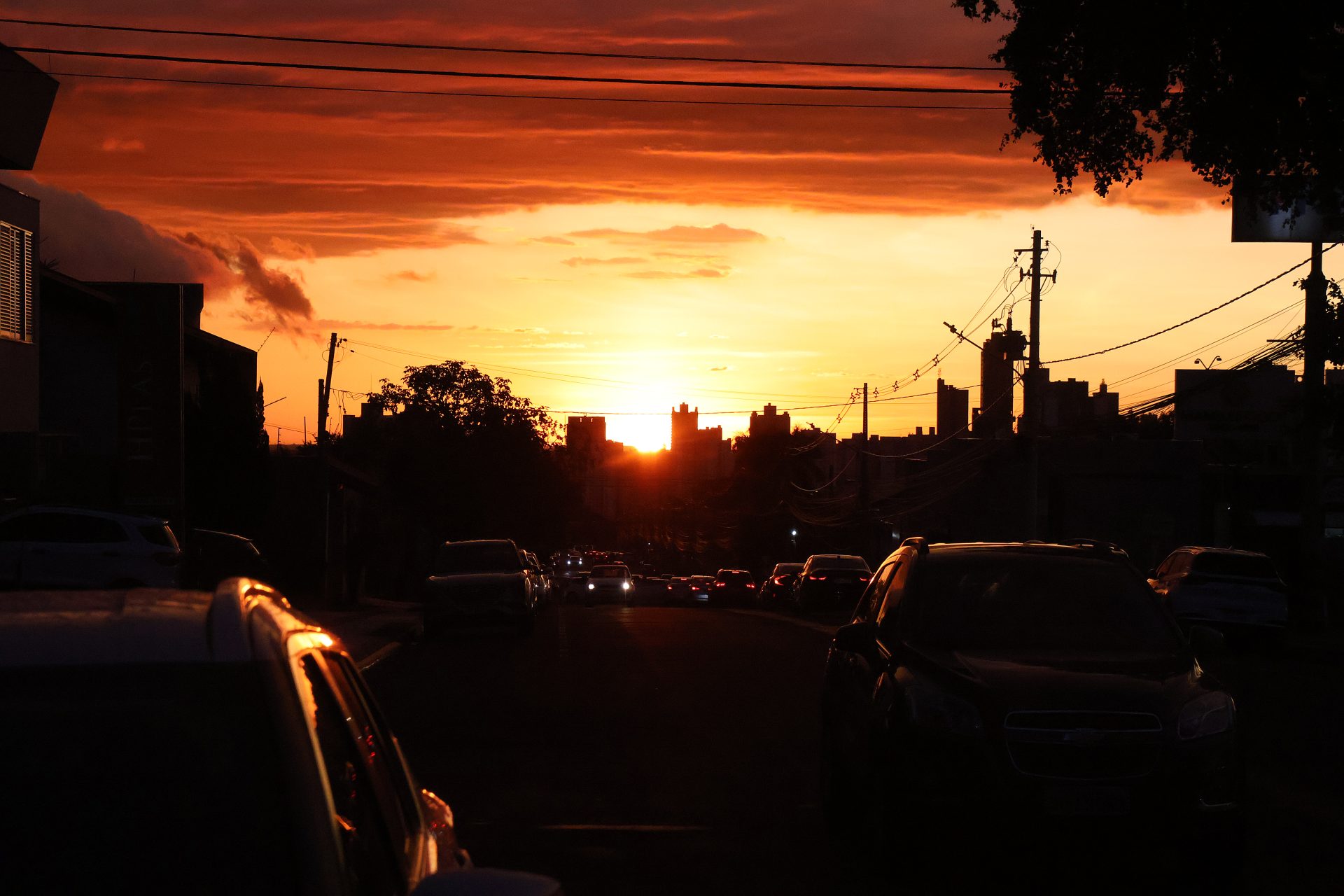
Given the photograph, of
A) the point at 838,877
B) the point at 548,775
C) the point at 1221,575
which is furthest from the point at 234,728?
the point at 1221,575

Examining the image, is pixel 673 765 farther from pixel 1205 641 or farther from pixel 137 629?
pixel 137 629

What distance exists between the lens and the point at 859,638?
28.9 feet

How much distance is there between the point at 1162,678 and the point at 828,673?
274cm

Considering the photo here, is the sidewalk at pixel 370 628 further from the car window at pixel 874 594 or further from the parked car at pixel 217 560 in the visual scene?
the car window at pixel 874 594

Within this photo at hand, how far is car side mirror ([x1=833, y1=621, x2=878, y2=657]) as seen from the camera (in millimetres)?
8773

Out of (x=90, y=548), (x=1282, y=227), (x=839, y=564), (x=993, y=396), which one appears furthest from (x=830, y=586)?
(x=993, y=396)

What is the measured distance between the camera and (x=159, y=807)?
2.58m

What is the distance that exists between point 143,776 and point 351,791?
0.73 meters

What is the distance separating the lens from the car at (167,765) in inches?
99.0

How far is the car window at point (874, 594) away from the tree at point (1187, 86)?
932 centimetres

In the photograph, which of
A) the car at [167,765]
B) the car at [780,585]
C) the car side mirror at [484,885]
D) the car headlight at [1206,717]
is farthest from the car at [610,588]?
the car at [167,765]

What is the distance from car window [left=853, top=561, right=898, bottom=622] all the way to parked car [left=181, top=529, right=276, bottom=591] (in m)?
16.5

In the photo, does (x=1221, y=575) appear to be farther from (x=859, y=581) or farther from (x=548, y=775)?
(x=548, y=775)

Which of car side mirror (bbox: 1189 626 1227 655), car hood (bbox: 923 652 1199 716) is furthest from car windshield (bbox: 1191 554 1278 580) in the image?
car hood (bbox: 923 652 1199 716)
